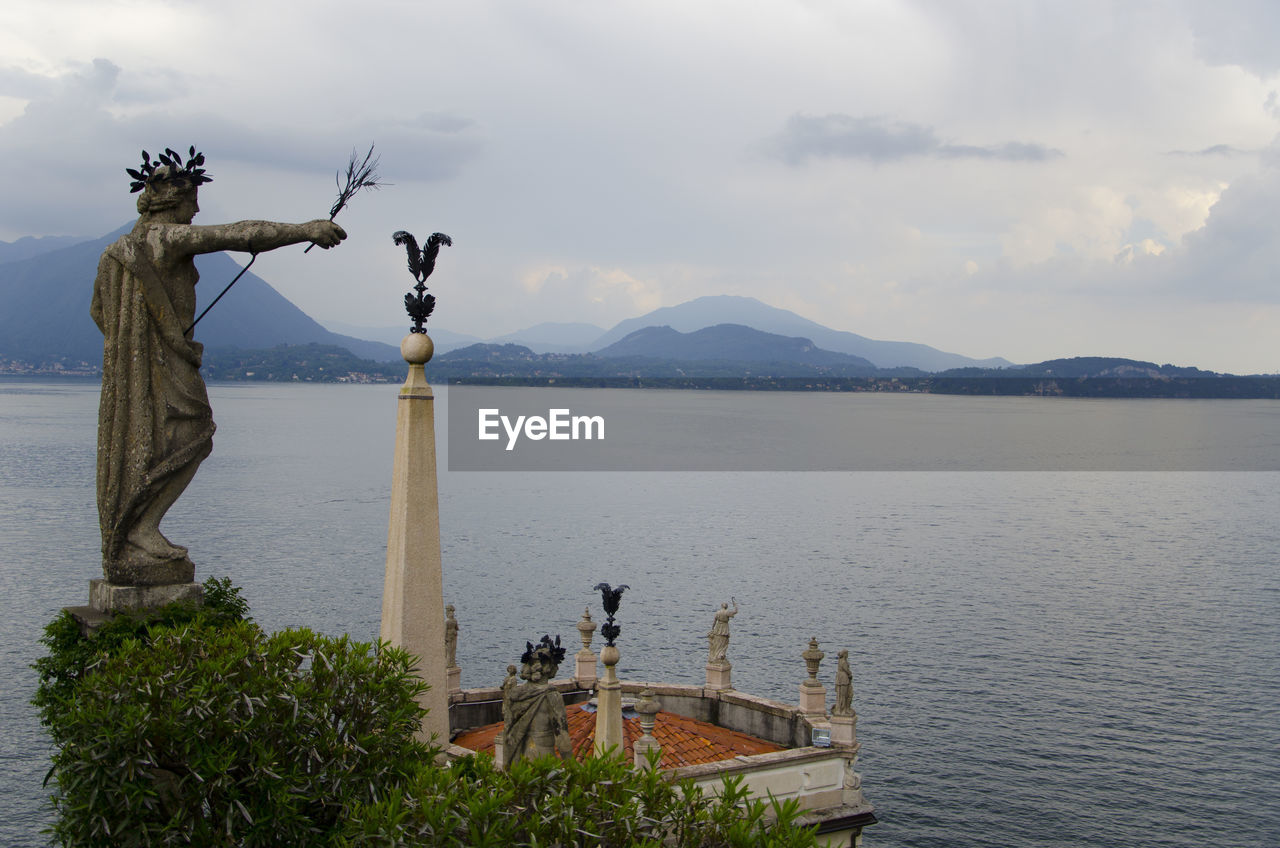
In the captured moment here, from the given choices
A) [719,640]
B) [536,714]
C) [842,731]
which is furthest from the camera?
[719,640]

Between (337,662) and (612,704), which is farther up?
(337,662)

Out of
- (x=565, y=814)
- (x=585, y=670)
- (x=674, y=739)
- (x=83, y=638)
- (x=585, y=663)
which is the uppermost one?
(x=83, y=638)

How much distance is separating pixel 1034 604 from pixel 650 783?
65.2 m

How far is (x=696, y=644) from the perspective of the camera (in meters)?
56.8

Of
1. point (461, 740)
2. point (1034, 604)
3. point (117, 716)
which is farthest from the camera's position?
point (1034, 604)

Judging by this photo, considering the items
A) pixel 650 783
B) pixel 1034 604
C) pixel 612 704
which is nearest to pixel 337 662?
pixel 650 783

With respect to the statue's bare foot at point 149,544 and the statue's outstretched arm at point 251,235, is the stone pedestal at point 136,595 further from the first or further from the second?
the statue's outstretched arm at point 251,235

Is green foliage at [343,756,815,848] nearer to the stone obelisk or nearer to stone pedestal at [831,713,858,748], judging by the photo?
the stone obelisk

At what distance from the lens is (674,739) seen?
23.9 metres

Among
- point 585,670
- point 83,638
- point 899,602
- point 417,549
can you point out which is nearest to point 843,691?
point 585,670

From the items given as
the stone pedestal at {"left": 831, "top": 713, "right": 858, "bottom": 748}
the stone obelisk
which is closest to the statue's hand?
the stone obelisk

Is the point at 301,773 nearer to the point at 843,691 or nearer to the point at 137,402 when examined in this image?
the point at 137,402

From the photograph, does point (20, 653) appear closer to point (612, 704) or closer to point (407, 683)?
point (612, 704)

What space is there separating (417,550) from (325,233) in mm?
3971
